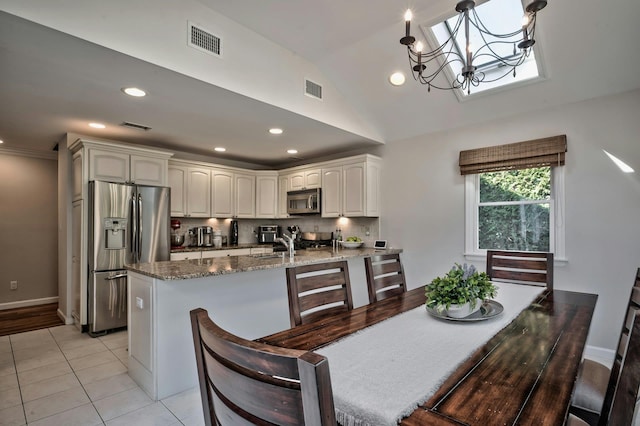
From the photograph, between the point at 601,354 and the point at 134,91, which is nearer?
the point at 134,91

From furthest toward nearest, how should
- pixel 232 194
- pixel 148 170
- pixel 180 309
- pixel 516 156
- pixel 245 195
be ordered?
pixel 245 195
pixel 232 194
pixel 148 170
pixel 516 156
pixel 180 309

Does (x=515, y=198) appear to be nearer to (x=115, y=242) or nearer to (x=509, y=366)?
(x=509, y=366)

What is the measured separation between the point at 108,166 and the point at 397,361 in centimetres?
410

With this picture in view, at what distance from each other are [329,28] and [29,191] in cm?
524

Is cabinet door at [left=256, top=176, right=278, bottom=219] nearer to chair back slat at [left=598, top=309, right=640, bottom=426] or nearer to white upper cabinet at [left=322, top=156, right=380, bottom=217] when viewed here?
white upper cabinet at [left=322, top=156, right=380, bottom=217]

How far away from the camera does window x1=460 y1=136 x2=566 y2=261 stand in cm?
333

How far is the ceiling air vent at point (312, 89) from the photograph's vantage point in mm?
3468

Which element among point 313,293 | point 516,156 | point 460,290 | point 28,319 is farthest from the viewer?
point 28,319

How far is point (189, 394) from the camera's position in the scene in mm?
2430

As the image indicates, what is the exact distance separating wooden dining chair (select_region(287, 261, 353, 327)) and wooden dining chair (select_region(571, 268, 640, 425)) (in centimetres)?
110

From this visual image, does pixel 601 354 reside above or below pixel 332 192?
below

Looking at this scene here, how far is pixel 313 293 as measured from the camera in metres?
1.82

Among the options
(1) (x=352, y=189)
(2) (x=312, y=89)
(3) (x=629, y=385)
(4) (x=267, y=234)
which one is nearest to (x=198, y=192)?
(4) (x=267, y=234)

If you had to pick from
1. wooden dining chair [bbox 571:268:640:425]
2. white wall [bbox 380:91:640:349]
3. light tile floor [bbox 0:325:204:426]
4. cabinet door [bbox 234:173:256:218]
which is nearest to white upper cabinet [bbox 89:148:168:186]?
cabinet door [bbox 234:173:256:218]
